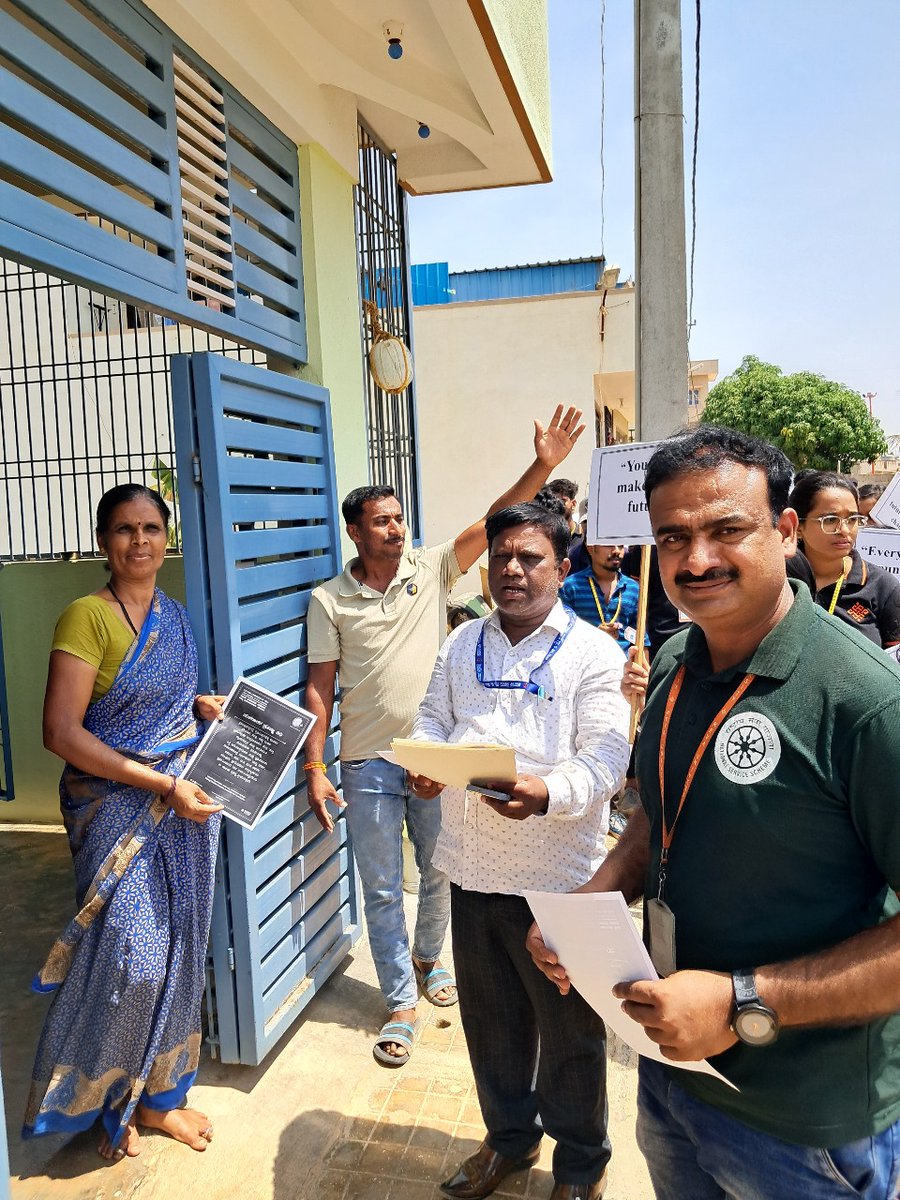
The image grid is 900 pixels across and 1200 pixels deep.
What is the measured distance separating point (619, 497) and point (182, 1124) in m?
2.50

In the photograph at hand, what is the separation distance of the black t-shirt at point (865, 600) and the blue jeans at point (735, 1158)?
2.43 metres

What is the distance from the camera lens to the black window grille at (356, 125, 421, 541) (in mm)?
4699

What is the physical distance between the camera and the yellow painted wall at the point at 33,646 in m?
5.16

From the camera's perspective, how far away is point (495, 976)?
243cm

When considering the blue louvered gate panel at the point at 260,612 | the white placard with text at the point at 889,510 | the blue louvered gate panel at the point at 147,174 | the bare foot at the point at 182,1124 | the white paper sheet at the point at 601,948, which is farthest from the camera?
the white placard with text at the point at 889,510

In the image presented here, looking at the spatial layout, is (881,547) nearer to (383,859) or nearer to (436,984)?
(383,859)

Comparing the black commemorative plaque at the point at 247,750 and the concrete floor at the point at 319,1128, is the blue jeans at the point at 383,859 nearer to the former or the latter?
the concrete floor at the point at 319,1128

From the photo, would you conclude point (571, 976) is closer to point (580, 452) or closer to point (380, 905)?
point (380, 905)

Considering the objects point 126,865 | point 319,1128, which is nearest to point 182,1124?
point 319,1128

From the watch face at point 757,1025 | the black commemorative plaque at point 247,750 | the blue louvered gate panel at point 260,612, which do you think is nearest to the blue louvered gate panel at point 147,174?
the blue louvered gate panel at point 260,612

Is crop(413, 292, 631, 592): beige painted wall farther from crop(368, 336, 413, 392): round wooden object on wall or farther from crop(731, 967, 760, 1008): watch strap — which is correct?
crop(731, 967, 760, 1008): watch strap

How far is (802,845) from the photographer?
1254 millimetres

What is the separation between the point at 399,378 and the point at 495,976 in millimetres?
3351

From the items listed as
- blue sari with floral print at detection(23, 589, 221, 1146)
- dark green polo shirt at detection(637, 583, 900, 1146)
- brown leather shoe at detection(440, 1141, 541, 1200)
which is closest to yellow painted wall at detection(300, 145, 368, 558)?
blue sari with floral print at detection(23, 589, 221, 1146)
